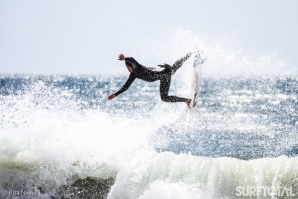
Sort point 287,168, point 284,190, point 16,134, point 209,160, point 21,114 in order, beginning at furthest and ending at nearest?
1. point 21,114
2. point 16,134
3. point 209,160
4. point 287,168
5. point 284,190

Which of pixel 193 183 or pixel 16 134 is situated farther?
pixel 16 134

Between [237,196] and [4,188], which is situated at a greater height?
[237,196]

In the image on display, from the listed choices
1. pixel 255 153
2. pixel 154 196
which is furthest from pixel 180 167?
pixel 255 153

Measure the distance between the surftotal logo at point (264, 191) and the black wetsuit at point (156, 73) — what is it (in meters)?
2.64

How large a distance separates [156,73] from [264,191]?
353cm

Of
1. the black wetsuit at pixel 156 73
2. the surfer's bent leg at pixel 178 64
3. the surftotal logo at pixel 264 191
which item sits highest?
the surfer's bent leg at pixel 178 64

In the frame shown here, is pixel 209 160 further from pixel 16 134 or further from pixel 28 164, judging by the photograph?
pixel 16 134

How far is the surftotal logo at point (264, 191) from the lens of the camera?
839cm

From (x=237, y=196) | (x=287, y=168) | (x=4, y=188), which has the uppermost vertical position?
(x=287, y=168)

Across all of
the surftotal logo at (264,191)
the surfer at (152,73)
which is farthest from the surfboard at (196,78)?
the surftotal logo at (264,191)

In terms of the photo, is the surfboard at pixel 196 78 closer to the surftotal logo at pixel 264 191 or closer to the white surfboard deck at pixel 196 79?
the white surfboard deck at pixel 196 79

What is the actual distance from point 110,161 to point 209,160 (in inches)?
97.3

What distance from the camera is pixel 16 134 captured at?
1088 cm

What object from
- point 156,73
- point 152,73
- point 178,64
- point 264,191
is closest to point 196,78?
point 178,64
